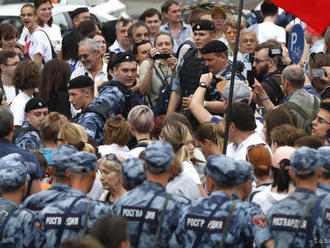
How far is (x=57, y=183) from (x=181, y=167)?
1.12 metres

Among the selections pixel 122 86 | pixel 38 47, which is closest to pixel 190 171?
pixel 122 86

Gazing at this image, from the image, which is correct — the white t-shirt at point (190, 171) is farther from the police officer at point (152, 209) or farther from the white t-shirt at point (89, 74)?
the white t-shirt at point (89, 74)

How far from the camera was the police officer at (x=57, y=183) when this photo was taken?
732 cm

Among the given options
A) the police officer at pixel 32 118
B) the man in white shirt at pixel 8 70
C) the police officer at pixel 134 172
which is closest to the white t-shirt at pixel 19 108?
the police officer at pixel 32 118

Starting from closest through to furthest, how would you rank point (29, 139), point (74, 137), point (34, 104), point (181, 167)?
1. point (181, 167)
2. point (74, 137)
3. point (29, 139)
4. point (34, 104)

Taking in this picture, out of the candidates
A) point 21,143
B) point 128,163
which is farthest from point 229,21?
point 128,163

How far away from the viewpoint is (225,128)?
877cm

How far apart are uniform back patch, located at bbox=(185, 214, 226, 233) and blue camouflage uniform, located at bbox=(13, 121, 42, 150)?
3.32 m

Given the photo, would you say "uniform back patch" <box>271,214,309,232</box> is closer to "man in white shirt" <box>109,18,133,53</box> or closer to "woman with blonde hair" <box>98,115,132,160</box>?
"woman with blonde hair" <box>98,115,132,160</box>

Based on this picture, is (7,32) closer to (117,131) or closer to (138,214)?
(117,131)

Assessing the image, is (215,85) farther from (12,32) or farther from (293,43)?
(12,32)

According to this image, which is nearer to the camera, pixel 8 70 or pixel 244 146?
pixel 244 146

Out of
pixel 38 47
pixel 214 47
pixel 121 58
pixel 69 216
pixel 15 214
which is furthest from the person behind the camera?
pixel 38 47

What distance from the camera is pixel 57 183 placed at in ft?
24.2
